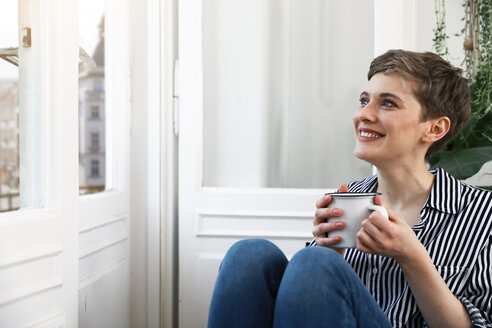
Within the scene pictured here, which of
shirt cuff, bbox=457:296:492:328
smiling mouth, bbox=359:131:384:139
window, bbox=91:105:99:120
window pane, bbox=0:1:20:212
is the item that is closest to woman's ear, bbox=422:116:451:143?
smiling mouth, bbox=359:131:384:139

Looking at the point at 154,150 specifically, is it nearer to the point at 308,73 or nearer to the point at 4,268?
the point at 308,73

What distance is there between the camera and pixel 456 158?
161 cm

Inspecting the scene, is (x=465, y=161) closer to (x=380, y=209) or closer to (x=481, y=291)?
(x=481, y=291)

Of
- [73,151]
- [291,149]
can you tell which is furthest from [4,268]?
[291,149]

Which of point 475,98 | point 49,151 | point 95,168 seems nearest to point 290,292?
point 49,151

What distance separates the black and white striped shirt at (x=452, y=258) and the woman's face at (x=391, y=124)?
0.11 m

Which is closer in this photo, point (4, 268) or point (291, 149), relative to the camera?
point (4, 268)

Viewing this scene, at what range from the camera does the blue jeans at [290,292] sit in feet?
2.97

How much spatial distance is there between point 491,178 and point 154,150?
132 centimetres

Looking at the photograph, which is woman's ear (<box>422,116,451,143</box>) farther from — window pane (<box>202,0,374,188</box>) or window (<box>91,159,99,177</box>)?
window (<box>91,159,99,177</box>)

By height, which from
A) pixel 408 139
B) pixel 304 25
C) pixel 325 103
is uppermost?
pixel 304 25

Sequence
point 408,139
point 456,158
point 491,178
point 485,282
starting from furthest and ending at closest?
point 491,178 → point 456,158 → point 408,139 → point 485,282

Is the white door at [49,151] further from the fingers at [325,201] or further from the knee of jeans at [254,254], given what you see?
the fingers at [325,201]

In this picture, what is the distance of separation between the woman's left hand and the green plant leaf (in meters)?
0.74
